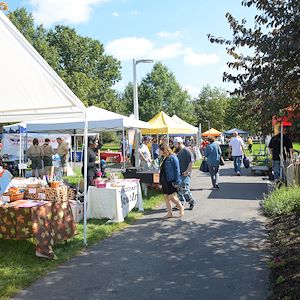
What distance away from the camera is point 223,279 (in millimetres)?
5188

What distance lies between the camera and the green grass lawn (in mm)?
5145

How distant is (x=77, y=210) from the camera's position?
8.66m

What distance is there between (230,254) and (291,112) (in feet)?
7.69

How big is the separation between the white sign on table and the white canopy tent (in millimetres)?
2021

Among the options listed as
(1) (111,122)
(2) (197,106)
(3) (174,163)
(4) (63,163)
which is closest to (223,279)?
(3) (174,163)

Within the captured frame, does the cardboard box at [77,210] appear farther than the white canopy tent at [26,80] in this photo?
Yes

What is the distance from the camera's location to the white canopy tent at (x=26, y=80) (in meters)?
5.56

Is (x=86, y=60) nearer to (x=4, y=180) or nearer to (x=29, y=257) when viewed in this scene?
(x=4, y=180)

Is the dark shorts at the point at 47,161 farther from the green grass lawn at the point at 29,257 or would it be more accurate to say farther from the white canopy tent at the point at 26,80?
the white canopy tent at the point at 26,80

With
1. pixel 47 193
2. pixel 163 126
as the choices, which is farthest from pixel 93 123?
pixel 163 126

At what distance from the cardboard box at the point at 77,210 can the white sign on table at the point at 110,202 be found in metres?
0.18

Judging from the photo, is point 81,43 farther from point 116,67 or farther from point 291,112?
point 291,112

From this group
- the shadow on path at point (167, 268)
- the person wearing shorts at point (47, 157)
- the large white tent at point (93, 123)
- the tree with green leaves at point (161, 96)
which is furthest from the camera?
the tree with green leaves at point (161, 96)

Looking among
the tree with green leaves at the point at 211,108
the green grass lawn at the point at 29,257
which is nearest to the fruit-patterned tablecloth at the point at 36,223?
the green grass lawn at the point at 29,257
